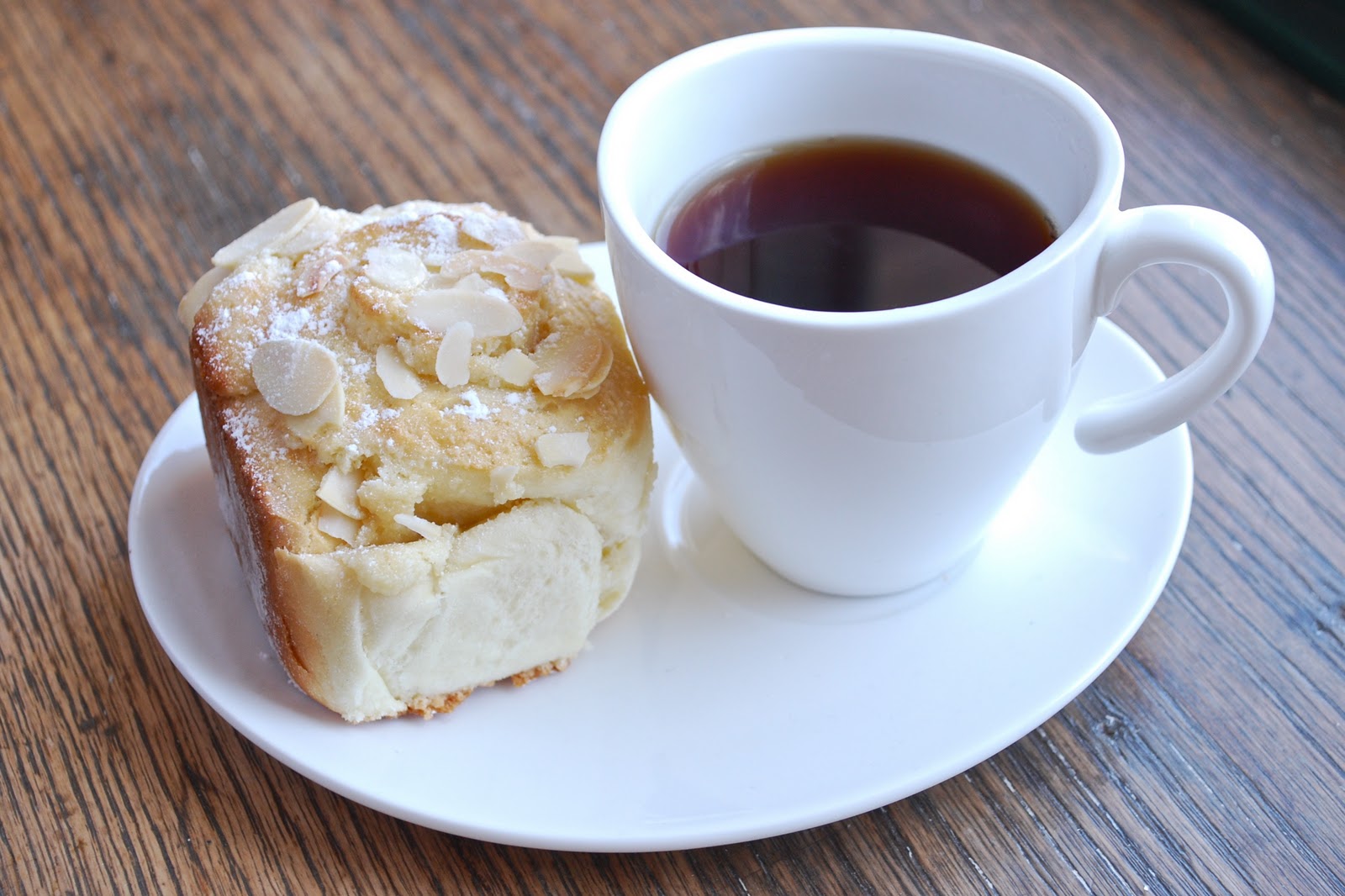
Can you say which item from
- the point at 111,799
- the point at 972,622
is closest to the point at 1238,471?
the point at 972,622

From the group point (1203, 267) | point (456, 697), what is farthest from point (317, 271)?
point (1203, 267)

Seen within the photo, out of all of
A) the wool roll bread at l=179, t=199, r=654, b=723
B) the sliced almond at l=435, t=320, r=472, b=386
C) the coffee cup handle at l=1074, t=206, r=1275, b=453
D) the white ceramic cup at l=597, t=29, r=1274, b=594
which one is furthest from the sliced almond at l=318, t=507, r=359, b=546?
the coffee cup handle at l=1074, t=206, r=1275, b=453

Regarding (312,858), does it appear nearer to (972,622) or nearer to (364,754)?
(364,754)

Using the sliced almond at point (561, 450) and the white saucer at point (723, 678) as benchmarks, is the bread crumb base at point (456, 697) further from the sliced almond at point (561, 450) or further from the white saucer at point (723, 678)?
the sliced almond at point (561, 450)

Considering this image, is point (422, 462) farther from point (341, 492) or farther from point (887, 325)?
point (887, 325)

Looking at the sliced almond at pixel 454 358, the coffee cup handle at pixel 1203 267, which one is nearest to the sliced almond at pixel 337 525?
the sliced almond at pixel 454 358

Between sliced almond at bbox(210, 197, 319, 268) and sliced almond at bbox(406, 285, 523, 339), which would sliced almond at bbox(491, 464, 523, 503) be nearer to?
sliced almond at bbox(406, 285, 523, 339)
